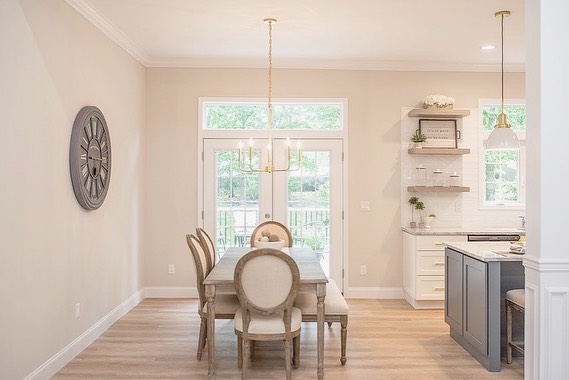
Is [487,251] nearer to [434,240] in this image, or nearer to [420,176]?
[434,240]

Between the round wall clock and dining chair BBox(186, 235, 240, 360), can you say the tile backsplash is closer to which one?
dining chair BBox(186, 235, 240, 360)

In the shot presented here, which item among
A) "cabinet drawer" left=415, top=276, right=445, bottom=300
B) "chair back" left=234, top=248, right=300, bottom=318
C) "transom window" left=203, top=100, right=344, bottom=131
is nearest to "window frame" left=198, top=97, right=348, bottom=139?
"transom window" left=203, top=100, right=344, bottom=131

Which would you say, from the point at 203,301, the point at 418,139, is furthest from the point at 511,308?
the point at 418,139

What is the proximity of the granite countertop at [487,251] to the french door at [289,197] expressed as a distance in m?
1.99

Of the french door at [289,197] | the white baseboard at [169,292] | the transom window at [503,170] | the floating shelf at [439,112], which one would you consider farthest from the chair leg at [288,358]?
the transom window at [503,170]

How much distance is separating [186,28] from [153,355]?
3.01m

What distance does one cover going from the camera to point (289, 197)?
6129 millimetres

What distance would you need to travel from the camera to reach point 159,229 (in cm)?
609

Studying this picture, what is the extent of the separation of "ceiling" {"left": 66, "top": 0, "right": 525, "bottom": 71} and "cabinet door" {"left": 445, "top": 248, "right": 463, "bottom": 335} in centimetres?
212

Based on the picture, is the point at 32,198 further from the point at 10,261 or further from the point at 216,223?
the point at 216,223

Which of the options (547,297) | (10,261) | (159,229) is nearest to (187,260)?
(159,229)

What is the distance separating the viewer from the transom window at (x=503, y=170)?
6242 mm

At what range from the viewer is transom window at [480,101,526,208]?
6.24 metres

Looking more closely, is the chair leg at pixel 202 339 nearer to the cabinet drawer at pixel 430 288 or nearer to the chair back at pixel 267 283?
the chair back at pixel 267 283
